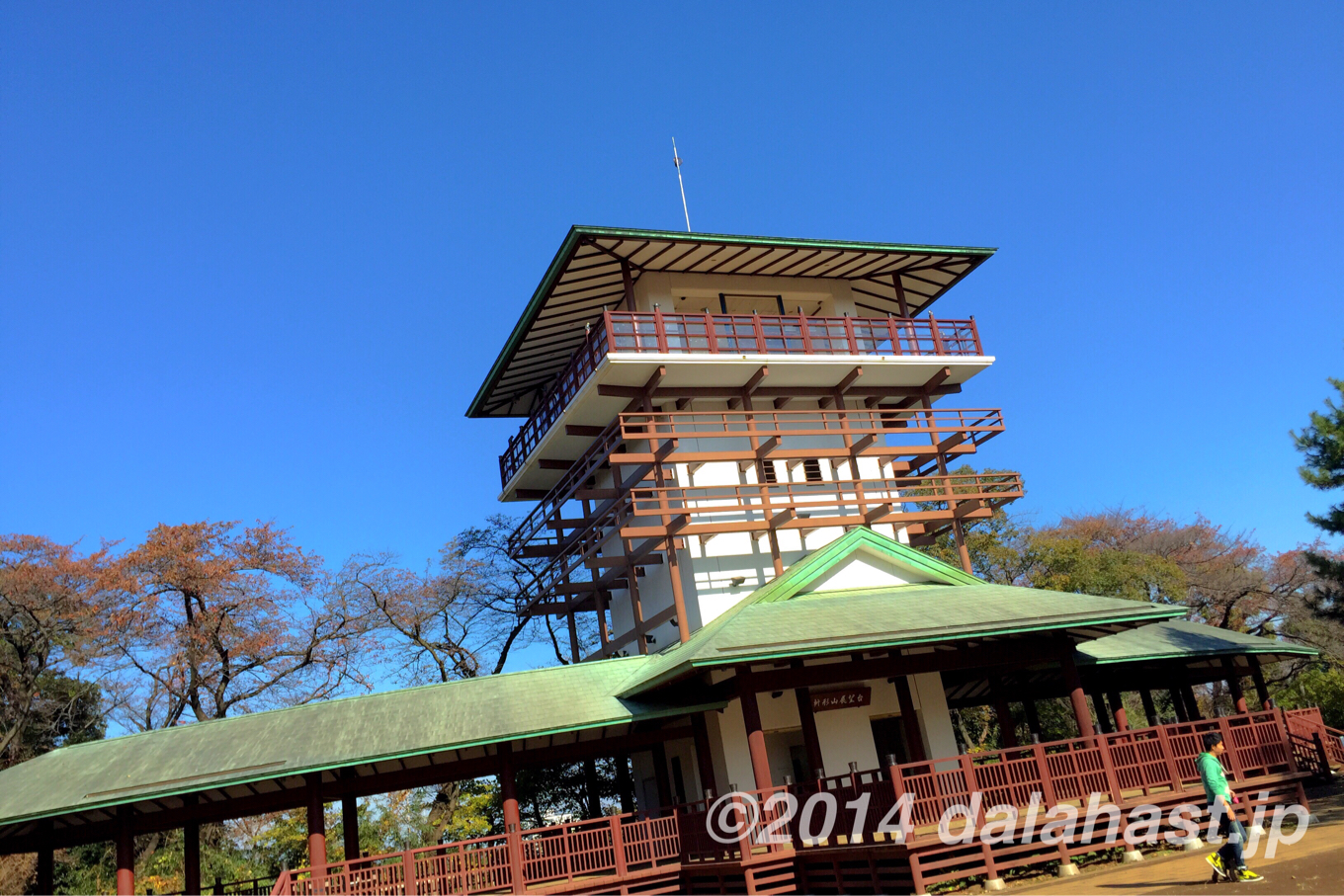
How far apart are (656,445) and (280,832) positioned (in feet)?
56.1

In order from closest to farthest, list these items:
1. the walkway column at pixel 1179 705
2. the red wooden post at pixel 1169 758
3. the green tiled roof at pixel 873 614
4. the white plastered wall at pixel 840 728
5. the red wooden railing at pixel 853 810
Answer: the red wooden railing at pixel 853 810, the green tiled roof at pixel 873 614, the red wooden post at pixel 1169 758, the white plastered wall at pixel 840 728, the walkway column at pixel 1179 705

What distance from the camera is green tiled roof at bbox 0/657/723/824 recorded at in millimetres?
15938

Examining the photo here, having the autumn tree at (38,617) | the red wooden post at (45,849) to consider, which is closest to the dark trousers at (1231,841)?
the red wooden post at (45,849)

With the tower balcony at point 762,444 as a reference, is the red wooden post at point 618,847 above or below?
below

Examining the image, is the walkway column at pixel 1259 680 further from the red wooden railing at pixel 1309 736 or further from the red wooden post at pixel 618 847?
the red wooden post at pixel 618 847

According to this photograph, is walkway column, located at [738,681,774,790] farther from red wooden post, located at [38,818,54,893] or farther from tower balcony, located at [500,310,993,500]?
red wooden post, located at [38,818,54,893]

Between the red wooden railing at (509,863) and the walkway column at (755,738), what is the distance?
7.09 feet

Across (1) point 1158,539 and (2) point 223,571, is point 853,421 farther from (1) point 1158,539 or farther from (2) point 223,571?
(1) point 1158,539

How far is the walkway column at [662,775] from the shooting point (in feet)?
71.9

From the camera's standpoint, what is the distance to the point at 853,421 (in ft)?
86.9

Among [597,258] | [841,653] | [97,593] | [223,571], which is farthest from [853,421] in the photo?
[97,593]

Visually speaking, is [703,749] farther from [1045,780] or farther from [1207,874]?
[1207,874]

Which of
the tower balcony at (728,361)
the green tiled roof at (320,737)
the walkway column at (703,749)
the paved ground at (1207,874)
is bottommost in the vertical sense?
the paved ground at (1207,874)

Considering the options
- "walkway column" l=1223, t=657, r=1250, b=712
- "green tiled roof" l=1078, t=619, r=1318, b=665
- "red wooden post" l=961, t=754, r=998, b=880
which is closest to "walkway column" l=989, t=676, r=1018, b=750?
"green tiled roof" l=1078, t=619, r=1318, b=665
